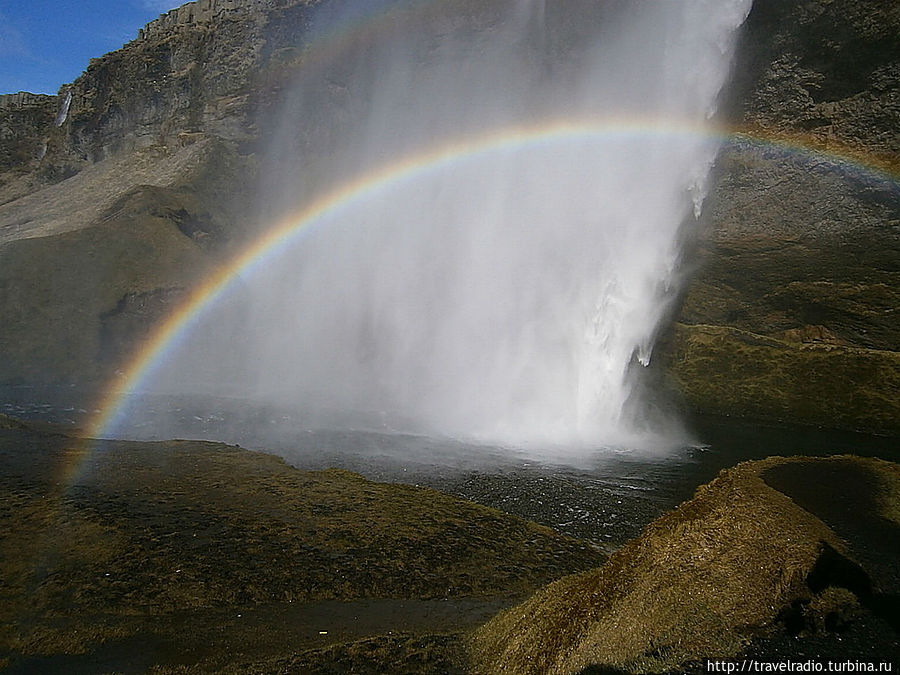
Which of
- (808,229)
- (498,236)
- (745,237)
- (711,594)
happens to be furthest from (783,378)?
(711,594)

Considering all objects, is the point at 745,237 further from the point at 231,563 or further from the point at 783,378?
the point at 231,563

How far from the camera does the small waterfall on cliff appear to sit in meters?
24.6

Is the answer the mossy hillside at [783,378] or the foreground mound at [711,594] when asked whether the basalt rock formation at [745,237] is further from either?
the foreground mound at [711,594]

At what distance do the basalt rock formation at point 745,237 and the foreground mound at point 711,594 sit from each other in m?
20.1

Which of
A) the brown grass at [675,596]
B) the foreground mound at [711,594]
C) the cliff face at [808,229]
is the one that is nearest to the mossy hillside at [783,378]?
the cliff face at [808,229]

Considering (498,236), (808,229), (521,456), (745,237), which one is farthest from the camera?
(498,236)

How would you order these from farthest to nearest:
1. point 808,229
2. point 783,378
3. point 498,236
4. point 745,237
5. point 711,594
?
point 498,236, point 783,378, point 745,237, point 808,229, point 711,594

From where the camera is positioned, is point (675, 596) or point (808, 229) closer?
point (675, 596)

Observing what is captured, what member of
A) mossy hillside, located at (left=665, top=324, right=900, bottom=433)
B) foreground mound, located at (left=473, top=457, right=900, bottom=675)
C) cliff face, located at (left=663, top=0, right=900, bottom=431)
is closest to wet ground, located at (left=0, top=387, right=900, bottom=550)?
mossy hillside, located at (left=665, top=324, right=900, bottom=433)

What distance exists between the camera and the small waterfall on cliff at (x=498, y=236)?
24.6 m

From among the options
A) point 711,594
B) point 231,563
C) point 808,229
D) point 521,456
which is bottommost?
point 231,563

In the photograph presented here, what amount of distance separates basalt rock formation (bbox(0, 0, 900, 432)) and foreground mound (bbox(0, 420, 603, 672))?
1971 cm

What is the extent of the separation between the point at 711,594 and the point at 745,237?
24.2 metres

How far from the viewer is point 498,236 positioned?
3117cm
